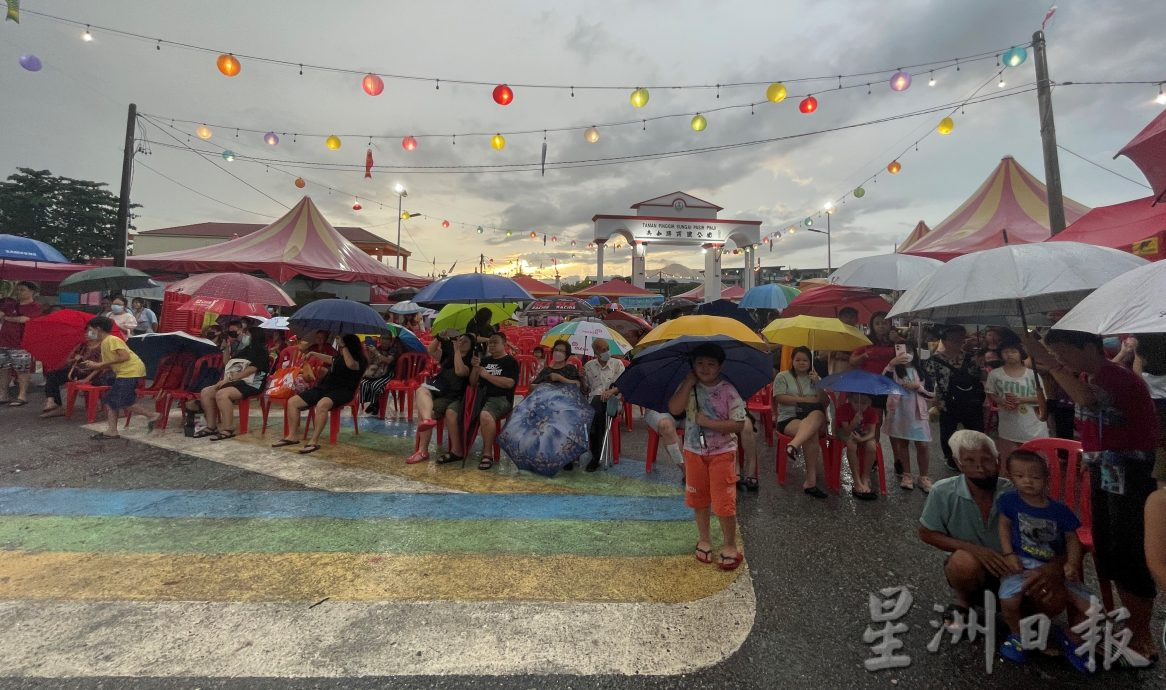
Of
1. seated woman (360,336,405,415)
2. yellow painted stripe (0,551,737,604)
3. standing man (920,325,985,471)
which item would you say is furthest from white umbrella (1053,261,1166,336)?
seated woman (360,336,405,415)

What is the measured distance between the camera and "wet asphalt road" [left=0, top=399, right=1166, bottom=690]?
6.93 feet

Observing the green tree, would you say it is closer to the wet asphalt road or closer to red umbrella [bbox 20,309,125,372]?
red umbrella [bbox 20,309,125,372]

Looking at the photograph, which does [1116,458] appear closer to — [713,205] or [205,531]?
[205,531]

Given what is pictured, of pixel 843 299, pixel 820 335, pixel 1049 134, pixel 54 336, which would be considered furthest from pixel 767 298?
pixel 54 336

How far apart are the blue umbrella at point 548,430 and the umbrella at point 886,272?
321cm

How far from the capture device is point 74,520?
12.0 ft

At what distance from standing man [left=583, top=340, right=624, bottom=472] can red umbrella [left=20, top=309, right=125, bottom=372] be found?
259 inches

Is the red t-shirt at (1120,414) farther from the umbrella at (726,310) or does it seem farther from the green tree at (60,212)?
the green tree at (60,212)

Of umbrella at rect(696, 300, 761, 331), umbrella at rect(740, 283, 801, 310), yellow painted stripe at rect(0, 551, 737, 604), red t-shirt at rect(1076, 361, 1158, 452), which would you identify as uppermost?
umbrella at rect(740, 283, 801, 310)

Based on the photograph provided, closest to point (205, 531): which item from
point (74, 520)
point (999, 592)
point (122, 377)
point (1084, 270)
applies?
point (74, 520)

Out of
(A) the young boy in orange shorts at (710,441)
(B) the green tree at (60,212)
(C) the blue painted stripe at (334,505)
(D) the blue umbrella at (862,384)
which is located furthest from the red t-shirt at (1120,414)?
(B) the green tree at (60,212)

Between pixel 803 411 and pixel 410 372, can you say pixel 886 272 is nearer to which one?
pixel 803 411

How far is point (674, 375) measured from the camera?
3.42 m

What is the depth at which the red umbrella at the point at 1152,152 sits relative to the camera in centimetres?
327
